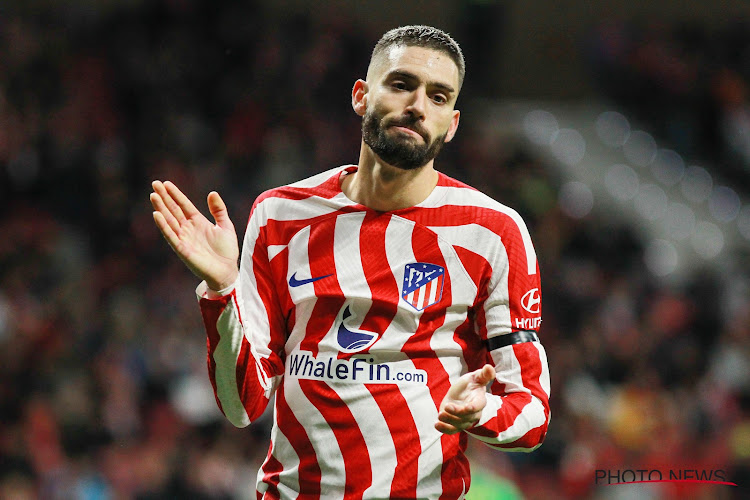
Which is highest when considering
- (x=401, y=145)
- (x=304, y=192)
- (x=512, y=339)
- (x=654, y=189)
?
(x=654, y=189)

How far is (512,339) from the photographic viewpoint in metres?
2.73

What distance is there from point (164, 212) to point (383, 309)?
63cm

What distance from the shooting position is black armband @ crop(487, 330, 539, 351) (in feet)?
8.95

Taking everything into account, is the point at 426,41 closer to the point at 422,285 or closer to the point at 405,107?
the point at 405,107

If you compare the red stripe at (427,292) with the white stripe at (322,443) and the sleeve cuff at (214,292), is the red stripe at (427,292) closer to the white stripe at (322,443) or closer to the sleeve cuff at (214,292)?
the white stripe at (322,443)

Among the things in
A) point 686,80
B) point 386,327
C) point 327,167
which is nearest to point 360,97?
point 386,327

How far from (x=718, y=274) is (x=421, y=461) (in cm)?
769

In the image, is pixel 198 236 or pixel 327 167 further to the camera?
pixel 327 167

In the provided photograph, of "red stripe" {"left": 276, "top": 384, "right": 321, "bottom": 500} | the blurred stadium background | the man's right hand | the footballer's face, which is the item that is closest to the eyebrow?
the footballer's face

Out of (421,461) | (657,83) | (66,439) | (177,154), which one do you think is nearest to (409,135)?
(421,461)

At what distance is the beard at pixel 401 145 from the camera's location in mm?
2727

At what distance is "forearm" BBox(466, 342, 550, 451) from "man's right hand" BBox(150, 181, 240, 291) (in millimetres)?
748

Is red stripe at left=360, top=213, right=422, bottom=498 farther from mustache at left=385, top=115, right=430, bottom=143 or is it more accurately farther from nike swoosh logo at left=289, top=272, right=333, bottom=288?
mustache at left=385, top=115, right=430, bottom=143

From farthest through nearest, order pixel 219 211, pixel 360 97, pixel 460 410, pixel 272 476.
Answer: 1. pixel 360 97
2. pixel 272 476
3. pixel 219 211
4. pixel 460 410
